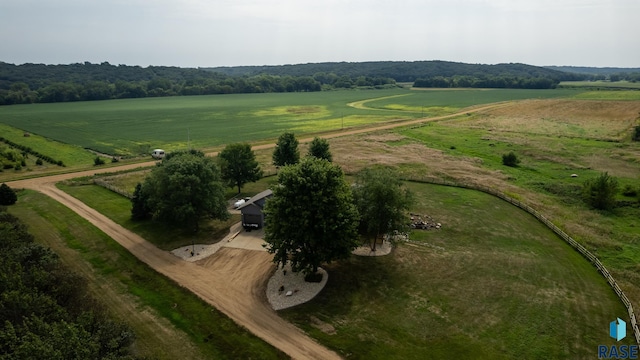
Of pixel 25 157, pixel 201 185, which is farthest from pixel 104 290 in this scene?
pixel 25 157

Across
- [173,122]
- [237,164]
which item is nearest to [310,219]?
[237,164]

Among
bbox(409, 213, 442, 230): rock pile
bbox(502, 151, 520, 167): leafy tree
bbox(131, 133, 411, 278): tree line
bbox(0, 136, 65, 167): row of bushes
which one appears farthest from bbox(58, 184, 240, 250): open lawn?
bbox(502, 151, 520, 167): leafy tree

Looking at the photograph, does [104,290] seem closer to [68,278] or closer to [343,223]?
[68,278]

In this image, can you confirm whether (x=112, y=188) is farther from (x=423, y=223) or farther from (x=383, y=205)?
(x=423, y=223)

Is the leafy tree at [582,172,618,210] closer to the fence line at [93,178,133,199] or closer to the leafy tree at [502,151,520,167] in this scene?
the leafy tree at [502,151,520,167]

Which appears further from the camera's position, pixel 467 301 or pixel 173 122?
pixel 173 122

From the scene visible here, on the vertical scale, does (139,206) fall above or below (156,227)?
above

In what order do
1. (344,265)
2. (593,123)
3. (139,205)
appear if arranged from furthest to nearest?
(593,123), (139,205), (344,265)
